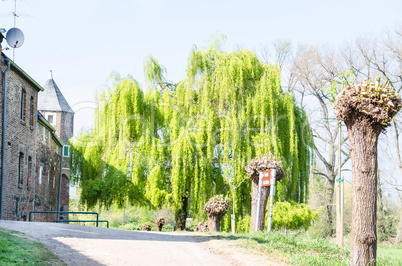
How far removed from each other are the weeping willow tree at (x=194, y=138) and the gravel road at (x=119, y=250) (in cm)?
1022

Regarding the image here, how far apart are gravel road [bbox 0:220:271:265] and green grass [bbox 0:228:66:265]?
242 mm

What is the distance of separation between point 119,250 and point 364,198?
457 centimetres

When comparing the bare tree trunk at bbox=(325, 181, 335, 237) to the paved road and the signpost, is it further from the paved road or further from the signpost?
the paved road

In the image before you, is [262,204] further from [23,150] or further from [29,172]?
[29,172]

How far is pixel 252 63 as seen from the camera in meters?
23.6

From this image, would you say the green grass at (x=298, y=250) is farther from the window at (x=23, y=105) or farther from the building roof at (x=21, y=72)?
the window at (x=23, y=105)

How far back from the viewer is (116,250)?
368 inches

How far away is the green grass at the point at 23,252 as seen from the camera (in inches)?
272

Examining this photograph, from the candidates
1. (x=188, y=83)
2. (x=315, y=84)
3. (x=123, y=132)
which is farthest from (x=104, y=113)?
(x=315, y=84)

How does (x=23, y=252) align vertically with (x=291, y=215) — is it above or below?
above

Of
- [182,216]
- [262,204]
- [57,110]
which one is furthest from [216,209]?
[57,110]

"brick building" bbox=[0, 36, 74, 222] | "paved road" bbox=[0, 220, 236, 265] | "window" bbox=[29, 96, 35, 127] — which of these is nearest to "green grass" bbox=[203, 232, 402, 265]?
"paved road" bbox=[0, 220, 236, 265]

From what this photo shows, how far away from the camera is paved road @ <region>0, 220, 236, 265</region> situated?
8.30m

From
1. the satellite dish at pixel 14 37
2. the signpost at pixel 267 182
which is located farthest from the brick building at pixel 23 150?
the signpost at pixel 267 182
